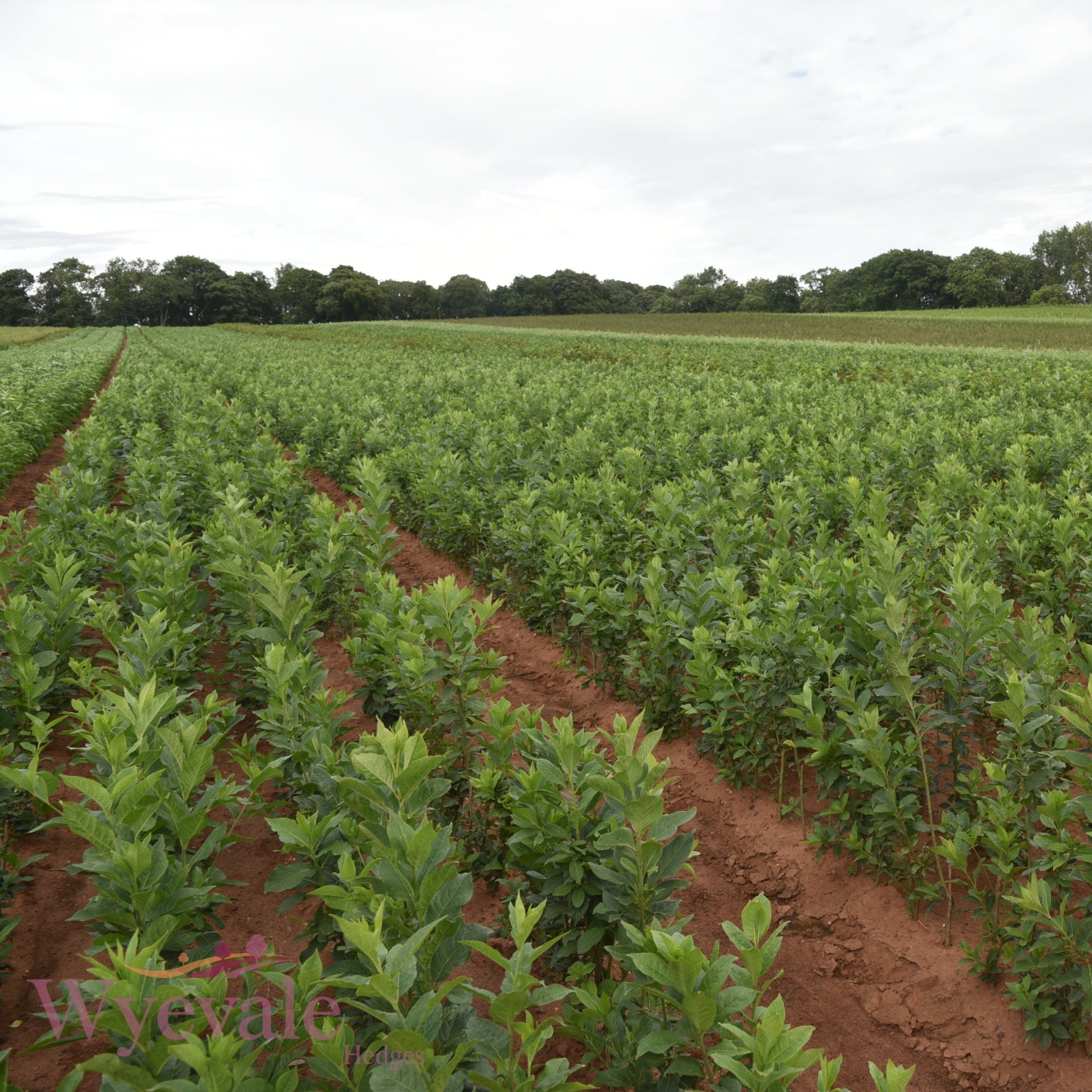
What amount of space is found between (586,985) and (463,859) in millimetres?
1248

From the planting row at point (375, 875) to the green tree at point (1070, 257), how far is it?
9585 cm

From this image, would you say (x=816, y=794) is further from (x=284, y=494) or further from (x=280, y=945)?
(x=284, y=494)

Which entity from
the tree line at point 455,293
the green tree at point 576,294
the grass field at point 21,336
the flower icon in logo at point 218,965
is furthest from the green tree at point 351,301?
the flower icon in logo at point 218,965

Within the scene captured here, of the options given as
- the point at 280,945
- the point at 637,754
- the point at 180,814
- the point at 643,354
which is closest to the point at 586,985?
the point at 637,754

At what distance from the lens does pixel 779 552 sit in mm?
5391

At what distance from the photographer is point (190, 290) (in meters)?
89.3

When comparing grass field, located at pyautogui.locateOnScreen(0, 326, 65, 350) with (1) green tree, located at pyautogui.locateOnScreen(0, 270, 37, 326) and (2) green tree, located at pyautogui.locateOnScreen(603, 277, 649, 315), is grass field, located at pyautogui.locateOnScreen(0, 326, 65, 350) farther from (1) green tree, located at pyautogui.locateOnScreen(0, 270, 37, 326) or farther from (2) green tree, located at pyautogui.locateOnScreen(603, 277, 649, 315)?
(2) green tree, located at pyautogui.locateOnScreen(603, 277, 649, 315)

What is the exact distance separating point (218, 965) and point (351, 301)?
A: 88596mm

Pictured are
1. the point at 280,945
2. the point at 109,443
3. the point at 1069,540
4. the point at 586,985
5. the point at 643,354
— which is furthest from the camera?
the point at 643,354

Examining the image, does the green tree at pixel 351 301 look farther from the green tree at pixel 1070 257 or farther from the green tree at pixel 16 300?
the green tree at pixel 1070 257

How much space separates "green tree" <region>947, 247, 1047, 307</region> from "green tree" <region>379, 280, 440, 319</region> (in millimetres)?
57869

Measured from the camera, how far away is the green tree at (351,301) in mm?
82438

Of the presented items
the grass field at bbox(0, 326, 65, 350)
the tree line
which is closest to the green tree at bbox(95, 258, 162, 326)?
the tree line

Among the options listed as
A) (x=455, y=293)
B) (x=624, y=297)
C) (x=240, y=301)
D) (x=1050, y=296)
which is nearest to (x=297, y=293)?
(x=240, y=301)
